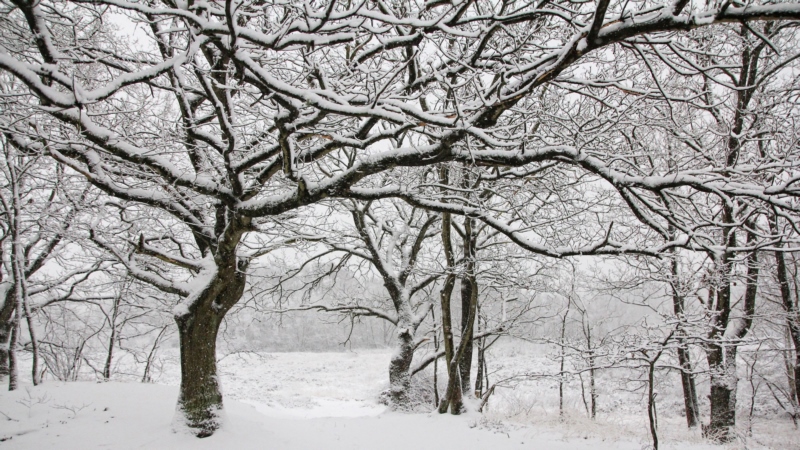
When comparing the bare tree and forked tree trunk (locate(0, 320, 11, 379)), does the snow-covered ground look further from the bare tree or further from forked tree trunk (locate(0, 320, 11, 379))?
forked tree trunk (locate(0, 320, 11, 379))

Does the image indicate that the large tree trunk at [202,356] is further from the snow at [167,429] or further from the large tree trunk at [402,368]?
the large tree trunk at [402,368]

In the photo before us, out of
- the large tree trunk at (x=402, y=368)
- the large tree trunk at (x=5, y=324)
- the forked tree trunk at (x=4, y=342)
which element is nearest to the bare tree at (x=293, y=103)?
the large tree trunk at (x=5, y=324)

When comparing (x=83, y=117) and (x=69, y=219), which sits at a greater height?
(x=83, y=117)

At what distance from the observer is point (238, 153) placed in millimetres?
5648

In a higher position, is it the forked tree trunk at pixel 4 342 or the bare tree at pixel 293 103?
the bare tree at pixel 293 103

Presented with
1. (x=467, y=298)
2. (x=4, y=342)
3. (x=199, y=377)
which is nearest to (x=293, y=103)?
(x=199, y=377)

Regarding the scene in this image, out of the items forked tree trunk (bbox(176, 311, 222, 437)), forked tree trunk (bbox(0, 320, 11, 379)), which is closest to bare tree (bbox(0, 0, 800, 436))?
forked tree trunk (bbox(176, 311, 222, 437))

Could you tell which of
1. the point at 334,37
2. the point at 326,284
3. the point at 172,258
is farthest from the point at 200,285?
the point at 326,284

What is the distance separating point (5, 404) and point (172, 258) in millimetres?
2990

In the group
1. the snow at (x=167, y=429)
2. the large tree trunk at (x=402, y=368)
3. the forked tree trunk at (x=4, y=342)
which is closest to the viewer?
the snow at (x=167, y=429)

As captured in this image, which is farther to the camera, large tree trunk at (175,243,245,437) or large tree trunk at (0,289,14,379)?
large tree trunk at (0,289,14,379)

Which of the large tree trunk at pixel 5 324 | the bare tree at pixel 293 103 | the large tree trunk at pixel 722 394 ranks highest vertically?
the bare tree at pixel 293 103

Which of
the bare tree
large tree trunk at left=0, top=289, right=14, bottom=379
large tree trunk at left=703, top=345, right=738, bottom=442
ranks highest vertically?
the bare tree

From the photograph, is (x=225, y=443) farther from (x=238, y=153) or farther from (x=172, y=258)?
(x=238, y=153)
